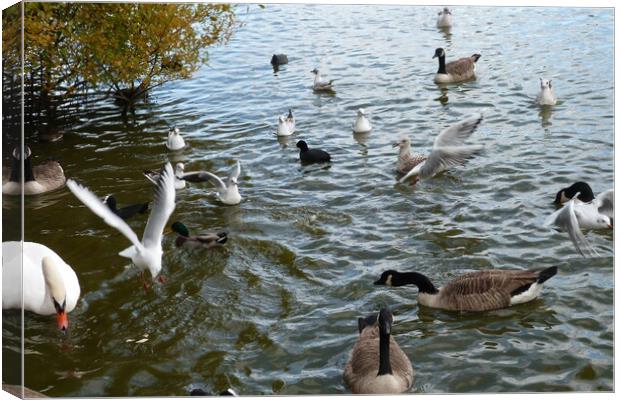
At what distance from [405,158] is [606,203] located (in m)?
3.21

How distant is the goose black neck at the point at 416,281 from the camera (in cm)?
804

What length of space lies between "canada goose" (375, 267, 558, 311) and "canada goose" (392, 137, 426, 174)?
2.73 meters

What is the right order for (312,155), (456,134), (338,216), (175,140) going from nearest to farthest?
(456,134)
(338,216)
(312,155)
(175,140)

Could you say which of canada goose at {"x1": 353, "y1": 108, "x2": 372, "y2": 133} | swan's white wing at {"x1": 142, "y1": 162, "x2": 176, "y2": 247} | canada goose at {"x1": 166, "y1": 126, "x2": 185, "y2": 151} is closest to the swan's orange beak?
swan's white wing at {"x1": 142, "y1": 162, "x2": 176, "y2": 247}

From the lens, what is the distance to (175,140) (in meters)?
11.5

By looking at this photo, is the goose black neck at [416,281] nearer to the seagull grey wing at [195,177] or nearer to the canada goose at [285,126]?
the seagull grey wing at [195,177]

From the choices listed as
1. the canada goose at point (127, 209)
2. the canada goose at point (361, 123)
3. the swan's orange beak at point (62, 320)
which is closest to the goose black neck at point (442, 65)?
the canada goose at point (361, 123)

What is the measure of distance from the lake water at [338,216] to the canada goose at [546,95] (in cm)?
19

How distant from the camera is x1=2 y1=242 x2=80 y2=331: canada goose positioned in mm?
6594

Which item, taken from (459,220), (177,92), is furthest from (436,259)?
(177,92)

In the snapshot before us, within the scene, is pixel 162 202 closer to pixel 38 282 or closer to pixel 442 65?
pixel 38 282

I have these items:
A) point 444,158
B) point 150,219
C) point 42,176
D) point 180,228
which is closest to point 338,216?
point 444,158

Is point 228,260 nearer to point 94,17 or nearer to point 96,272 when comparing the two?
point 96,272

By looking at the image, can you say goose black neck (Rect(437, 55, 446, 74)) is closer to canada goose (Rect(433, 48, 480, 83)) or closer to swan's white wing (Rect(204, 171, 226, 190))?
canada goose (Rect(433, 48, 480, 83))
